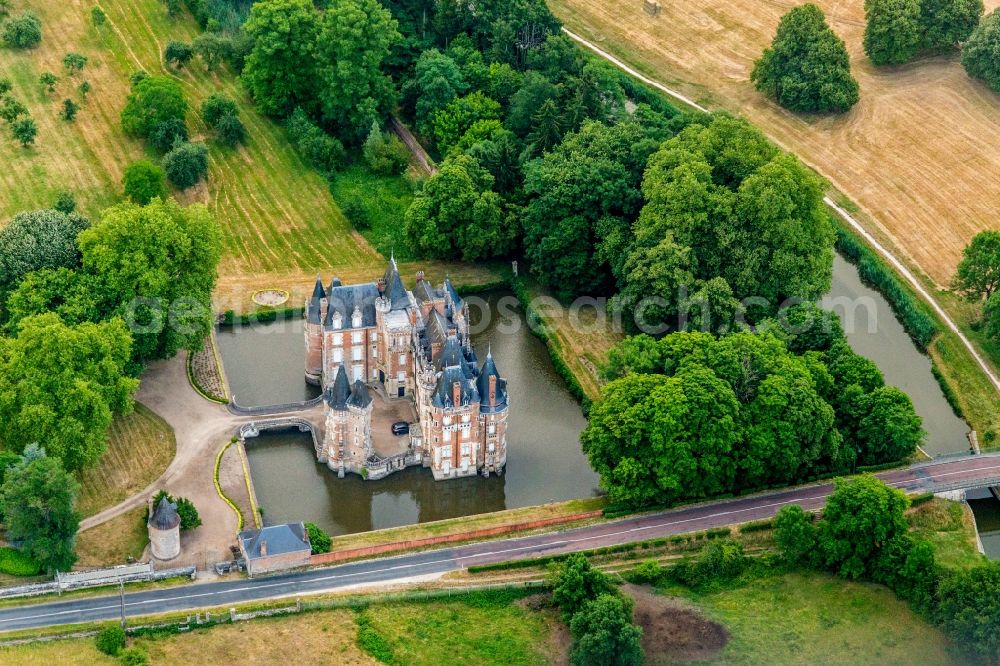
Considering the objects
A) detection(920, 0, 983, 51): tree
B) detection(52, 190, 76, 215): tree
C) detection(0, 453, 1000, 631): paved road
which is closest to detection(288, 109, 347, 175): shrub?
detection(52, 190, 76, 215): tree

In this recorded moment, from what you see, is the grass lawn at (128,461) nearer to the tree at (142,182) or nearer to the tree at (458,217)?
the tree at (142,182)

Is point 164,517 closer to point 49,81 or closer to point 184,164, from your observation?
point 184,164

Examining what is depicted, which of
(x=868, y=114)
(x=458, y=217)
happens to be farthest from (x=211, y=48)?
(x=868, y=114)

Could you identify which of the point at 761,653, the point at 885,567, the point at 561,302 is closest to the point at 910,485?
the point at 885,567

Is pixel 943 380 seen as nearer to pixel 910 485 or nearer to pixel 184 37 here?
pixel 910 485

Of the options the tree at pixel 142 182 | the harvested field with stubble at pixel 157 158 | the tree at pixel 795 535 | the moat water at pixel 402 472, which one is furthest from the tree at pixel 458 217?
the tree at pixel 795 535

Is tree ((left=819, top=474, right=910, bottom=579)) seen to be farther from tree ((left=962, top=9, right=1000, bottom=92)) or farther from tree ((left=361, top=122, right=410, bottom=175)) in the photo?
tree ((left=962, top=9, right=1000, bottom=92))

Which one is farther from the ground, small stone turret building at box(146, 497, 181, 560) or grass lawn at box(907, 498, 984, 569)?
grass lawn at box(907, 498, 984, 569)
